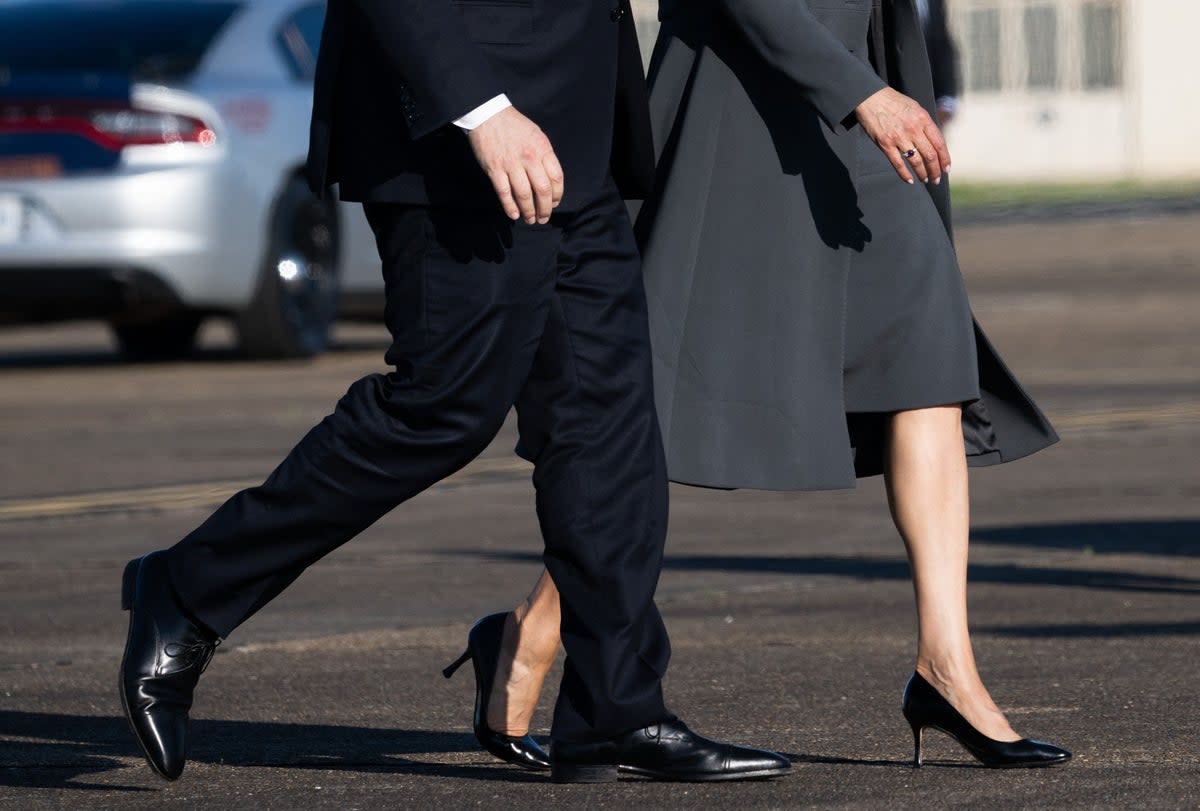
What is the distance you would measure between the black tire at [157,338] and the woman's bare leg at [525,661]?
32.1 ft

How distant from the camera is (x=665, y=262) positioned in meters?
4.43

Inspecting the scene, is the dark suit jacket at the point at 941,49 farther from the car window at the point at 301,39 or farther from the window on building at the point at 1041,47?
the window on building at the point at 1041,47

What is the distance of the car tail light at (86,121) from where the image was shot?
11711mm

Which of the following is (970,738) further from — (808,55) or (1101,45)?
(1101,45)

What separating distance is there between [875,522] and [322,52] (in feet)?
12.6

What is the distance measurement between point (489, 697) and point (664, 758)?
37cm

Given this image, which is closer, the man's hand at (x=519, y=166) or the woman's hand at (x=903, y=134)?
the man's hand at (x=519, y=166)

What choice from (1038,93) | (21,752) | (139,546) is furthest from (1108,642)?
(1038,93)

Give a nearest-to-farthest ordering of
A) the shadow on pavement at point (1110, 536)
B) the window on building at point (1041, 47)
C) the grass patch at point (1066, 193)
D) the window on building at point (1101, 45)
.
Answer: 1. the shadow on pavement at point (1110, 536)
2. the grass patch at point (1066, 193)
3. the window on building at point (1101, 45)
4. the window on building at point (1041, 47)

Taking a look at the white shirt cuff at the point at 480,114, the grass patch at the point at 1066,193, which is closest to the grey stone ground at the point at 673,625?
the white shirt cuff at the point at 480,114

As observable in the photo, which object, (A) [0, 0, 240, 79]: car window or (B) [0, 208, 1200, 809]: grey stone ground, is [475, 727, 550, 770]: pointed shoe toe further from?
(A) [0, 0, 240, 79]: car window

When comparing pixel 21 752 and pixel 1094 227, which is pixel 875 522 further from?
pixel 1094 227

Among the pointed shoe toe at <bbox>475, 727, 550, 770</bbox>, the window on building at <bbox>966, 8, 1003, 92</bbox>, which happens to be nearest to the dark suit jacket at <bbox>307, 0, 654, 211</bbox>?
the pointed shoe toe at <bbox>475, 727, 550, 770</bbox>

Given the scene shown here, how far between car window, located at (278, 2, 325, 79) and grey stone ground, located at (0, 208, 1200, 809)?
1.81 meters
